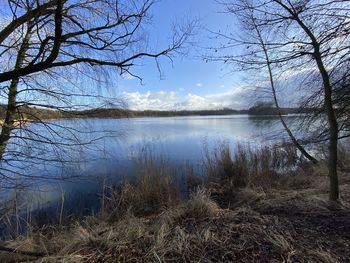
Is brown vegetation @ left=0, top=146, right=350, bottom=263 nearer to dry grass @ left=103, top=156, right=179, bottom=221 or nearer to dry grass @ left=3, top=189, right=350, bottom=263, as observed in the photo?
dry grass @ left=3, top=189, right=350, bottom=263

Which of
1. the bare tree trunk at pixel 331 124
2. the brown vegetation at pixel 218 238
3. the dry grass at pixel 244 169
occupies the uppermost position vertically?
the bare tree trunk at pixel 331 124

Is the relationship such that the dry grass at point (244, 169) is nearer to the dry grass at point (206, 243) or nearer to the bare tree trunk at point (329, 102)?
the bare tree trunk at point (329, 102)

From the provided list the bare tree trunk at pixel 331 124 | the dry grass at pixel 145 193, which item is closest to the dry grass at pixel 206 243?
the bare tree trunk at pixel 331 124

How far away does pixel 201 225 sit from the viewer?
3.67 metres

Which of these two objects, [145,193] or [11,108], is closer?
[11,108]

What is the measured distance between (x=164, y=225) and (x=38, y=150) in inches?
118

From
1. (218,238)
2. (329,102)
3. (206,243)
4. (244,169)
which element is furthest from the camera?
(244,169)

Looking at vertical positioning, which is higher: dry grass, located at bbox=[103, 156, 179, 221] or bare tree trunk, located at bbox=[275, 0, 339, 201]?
bare tree trunk, located at bbox=[275, 0, 339, 201]

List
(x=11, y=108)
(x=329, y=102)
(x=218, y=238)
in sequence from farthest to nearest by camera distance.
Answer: (x=11, y=108) → (x=329, y=102) → (x=218, y=238)

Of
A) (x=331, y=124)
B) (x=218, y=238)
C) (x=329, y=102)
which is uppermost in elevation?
(x=329, y=102)

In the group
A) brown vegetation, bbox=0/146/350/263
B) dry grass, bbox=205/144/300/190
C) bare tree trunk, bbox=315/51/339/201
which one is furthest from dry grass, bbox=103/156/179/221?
bare tree trunk, bbox=315/51/339/201

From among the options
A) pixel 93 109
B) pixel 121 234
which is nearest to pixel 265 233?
pixel 121 234

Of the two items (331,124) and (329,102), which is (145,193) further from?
(329,102)

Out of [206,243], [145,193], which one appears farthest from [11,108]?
[206,243]
